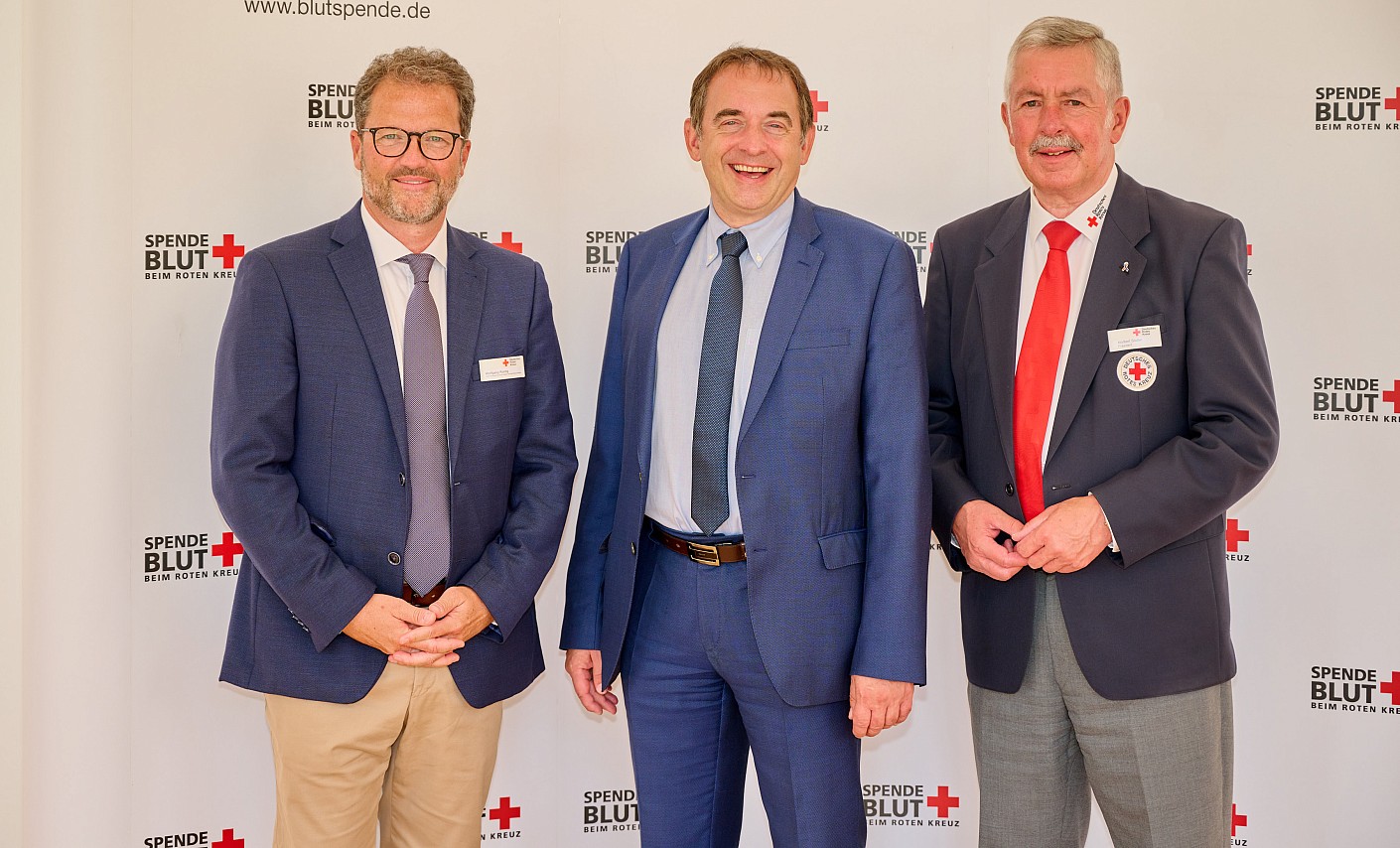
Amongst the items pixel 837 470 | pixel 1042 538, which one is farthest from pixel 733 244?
pixel 1042 538

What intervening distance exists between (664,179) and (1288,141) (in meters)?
1.91

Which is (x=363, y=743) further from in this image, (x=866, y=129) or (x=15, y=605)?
(x=866, y=129)

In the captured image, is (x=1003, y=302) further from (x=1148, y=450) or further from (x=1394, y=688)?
(x=1394, y=688)

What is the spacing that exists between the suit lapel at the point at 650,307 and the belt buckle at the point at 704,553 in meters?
0.21

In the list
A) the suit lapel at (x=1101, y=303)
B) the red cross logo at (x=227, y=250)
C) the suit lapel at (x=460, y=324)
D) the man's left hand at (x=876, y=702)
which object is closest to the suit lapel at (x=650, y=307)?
the suit lapel at (x=460, y=324)

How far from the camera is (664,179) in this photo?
350 centimetres

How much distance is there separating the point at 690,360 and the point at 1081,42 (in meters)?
1.10

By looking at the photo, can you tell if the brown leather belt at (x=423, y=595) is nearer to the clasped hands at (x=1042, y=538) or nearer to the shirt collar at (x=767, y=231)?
the shirt collar at (x=767, y=231)

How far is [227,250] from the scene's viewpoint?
320cm

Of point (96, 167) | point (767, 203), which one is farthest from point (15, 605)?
point (767, 203)

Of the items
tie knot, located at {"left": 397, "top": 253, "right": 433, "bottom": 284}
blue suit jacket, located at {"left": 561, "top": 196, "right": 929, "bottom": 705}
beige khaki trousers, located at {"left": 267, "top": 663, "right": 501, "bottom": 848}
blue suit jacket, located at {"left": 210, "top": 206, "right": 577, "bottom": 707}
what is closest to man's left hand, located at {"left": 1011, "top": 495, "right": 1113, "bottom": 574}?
blue suit jacket, located at {"left": 561, "top": 196, "right": 929, "bottom": 705}

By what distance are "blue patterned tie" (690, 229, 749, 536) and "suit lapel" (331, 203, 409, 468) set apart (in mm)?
629

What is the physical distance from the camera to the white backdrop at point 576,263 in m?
3.02

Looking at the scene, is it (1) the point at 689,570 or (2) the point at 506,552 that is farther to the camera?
(2) the point at 506,552
